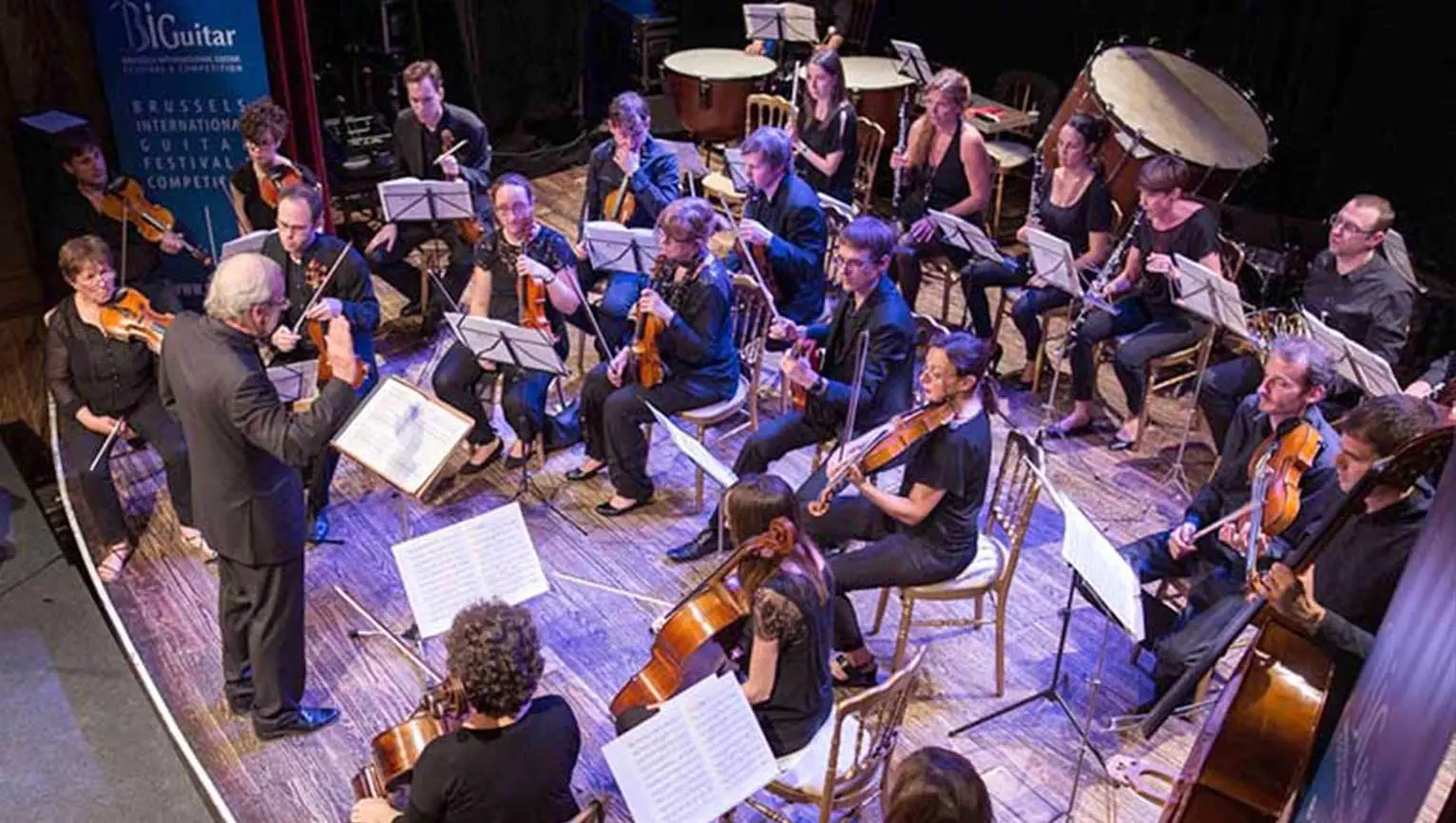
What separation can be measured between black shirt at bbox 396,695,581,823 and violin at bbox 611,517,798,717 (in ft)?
2.17

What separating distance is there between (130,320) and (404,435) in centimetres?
138

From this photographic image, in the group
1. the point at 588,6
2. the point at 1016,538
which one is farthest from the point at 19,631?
the point at 588,6

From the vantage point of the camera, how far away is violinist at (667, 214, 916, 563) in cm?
478

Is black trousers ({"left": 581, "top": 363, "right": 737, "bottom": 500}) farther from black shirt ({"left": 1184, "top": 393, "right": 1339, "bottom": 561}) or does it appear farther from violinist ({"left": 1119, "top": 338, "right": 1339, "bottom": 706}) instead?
black shirt ({"left": 1184, "top": 393, "right": 1339, "bottom": 561})

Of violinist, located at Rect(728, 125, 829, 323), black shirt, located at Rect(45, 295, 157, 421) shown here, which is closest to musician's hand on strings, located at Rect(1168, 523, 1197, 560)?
violinist, located at Rect(728, 125, 829, 323)

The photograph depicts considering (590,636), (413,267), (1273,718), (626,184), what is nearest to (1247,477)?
(1273,718)

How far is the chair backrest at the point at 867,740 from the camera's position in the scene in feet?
9.91

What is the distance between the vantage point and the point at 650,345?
512 centimetres

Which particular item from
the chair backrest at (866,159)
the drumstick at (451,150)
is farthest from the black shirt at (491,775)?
the chair backrest at (866,159)

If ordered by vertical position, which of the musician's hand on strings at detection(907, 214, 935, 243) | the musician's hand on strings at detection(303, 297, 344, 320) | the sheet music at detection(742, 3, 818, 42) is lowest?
the musician's hand on strings at detection(907, 214, 935, 243)

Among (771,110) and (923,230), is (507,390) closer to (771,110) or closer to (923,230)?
(923,230)

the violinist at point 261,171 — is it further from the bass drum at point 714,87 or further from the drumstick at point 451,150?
the bass drum at point 714,87

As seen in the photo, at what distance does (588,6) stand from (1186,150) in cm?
483

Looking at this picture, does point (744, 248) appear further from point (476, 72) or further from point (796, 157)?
point (476, 72)
